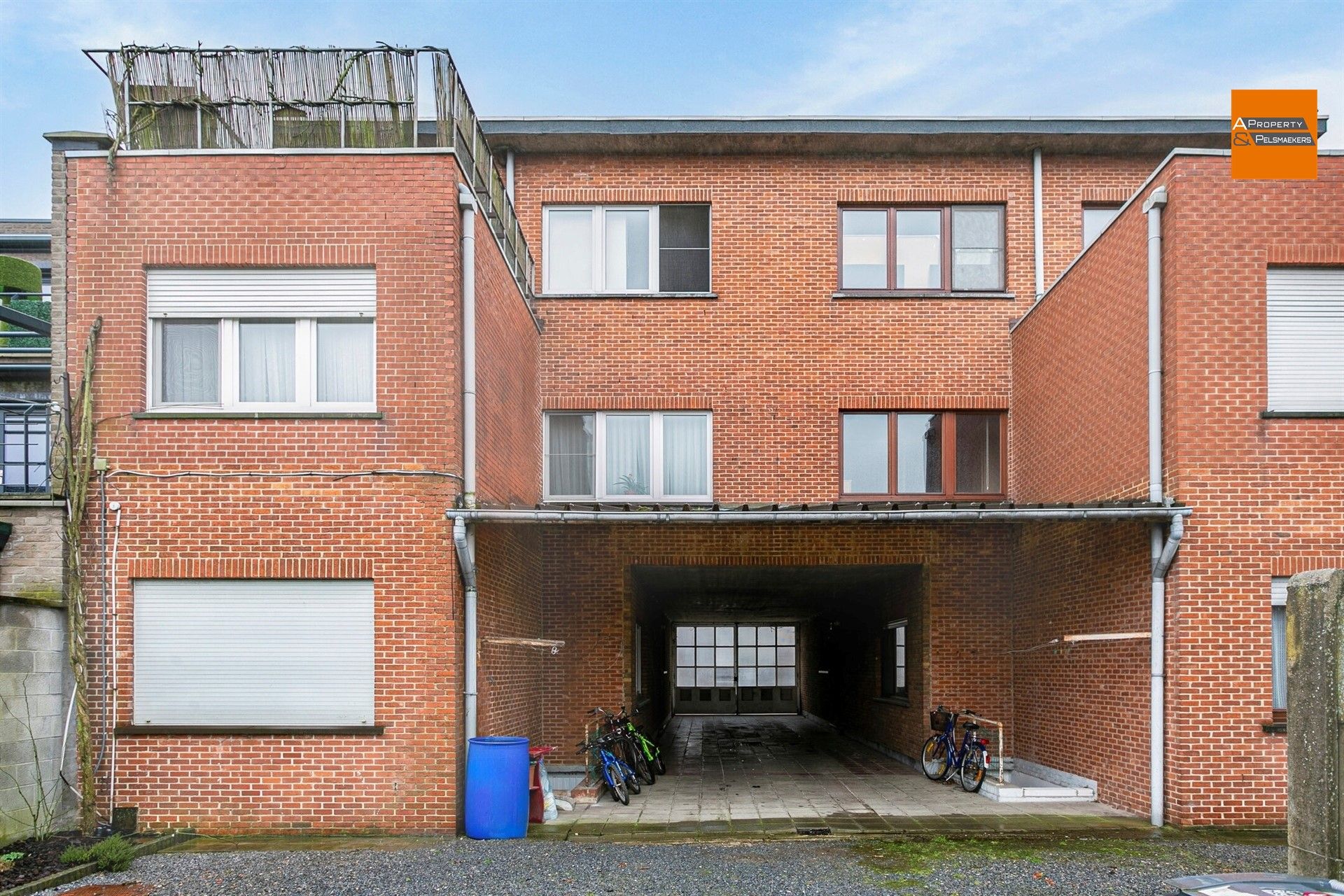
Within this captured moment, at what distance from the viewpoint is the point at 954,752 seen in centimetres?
1399

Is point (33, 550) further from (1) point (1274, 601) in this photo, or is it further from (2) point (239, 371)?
(1) point (1274, 601)

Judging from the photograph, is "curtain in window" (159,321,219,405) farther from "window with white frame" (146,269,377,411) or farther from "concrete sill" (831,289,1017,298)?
→ "concrete sill" (831,289,1017,298)

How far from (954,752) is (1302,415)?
5.67m

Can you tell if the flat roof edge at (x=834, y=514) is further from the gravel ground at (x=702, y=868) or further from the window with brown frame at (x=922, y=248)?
the window with brown frame at (x=922, y=248)

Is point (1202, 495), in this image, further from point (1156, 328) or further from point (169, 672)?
point (169, 672)

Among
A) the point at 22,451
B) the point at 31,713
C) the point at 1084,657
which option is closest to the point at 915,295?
the point at 1084,657

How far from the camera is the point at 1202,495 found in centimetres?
1066

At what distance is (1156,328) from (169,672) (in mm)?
9533

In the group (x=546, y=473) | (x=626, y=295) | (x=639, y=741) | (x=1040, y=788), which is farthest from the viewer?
(x=626, y=295)

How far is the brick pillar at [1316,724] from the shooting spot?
6430mm

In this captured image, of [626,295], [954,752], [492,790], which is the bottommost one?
[954,752]

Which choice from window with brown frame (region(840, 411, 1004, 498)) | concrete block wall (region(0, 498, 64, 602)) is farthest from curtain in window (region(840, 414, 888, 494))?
concrete block wall (region(0, 498, 64, 602))

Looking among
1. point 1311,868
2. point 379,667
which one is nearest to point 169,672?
point 379,667

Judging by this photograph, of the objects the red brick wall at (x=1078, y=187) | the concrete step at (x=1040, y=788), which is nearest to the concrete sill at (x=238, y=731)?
the concrete step at (x=1040, y=788)
